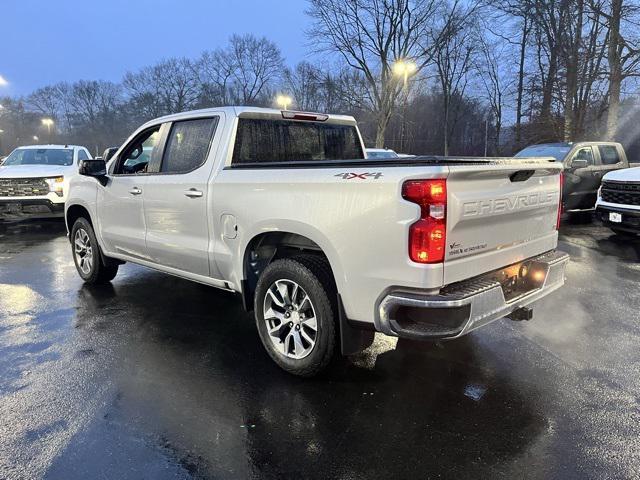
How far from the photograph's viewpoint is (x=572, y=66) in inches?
1001

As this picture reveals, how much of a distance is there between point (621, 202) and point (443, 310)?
24.8 feet

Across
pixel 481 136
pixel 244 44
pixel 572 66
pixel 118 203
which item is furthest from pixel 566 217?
pixel 244 44

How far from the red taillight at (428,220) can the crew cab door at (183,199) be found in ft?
6.62

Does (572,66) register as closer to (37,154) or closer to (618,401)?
(37,154)

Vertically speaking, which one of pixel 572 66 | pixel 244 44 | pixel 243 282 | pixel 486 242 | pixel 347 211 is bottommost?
pixel 243 282

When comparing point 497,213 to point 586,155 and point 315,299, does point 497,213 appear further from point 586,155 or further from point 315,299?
point 586,155

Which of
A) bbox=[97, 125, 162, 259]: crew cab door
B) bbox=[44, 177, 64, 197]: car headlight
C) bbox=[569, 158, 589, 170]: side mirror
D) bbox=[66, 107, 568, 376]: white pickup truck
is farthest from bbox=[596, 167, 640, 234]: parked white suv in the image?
bbox=[44, 177, 64, 197]: car headlight

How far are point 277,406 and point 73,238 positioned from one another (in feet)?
14.7

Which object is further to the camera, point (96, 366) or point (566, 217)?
point (566, 217)

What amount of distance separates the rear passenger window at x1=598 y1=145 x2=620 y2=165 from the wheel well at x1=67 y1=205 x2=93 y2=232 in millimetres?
11751

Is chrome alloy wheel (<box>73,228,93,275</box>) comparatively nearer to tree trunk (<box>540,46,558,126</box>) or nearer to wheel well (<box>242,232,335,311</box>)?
wheel well (<box>242,232,335,311</box>)

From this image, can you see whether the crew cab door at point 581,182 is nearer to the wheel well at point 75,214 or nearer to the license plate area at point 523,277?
the license plate area at point 523,277

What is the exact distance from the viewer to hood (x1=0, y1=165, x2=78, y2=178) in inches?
416

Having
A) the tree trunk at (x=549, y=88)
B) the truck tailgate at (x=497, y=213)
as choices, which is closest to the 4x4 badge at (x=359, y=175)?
the truck tailgate at (x=497, y=213)
